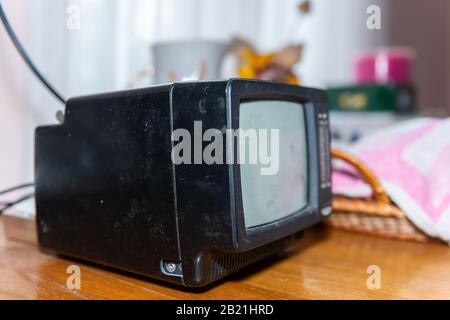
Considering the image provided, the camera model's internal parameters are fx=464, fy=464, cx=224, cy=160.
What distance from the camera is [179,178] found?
49 cm

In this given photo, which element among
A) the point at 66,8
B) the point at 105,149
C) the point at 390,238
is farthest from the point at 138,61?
the point at 390,238

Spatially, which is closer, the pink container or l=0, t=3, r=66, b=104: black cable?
l=0, t=3, r=66, b=104: black cable

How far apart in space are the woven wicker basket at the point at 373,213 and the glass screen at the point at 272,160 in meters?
0.18

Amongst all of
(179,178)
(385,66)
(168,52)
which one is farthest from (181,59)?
(385,66)

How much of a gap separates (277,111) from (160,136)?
0.57ft

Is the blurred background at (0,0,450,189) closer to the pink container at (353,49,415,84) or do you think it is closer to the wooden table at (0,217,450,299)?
the pink container at (353,49,415,84)

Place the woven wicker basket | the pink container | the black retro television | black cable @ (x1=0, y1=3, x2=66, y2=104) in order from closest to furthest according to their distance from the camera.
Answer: the black retro television, black cable @ (x1=0, y1=3, x2=66, y2=104), the woven wicker basket, the pink container

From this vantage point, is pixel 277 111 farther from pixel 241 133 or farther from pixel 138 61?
pixel 138 61

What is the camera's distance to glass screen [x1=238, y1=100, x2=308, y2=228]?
1.72 ft

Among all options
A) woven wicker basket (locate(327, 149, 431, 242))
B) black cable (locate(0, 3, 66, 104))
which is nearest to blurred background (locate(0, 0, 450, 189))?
black cable (locate(0, 3, 66, 104))

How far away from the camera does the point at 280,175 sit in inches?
23.5

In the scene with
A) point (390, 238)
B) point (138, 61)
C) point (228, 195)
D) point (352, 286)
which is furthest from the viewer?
point (138, 61)

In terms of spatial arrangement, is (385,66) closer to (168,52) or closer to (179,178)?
(168,52)

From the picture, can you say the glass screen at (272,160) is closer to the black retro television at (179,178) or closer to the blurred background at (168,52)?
the black retro television at (179,178)
